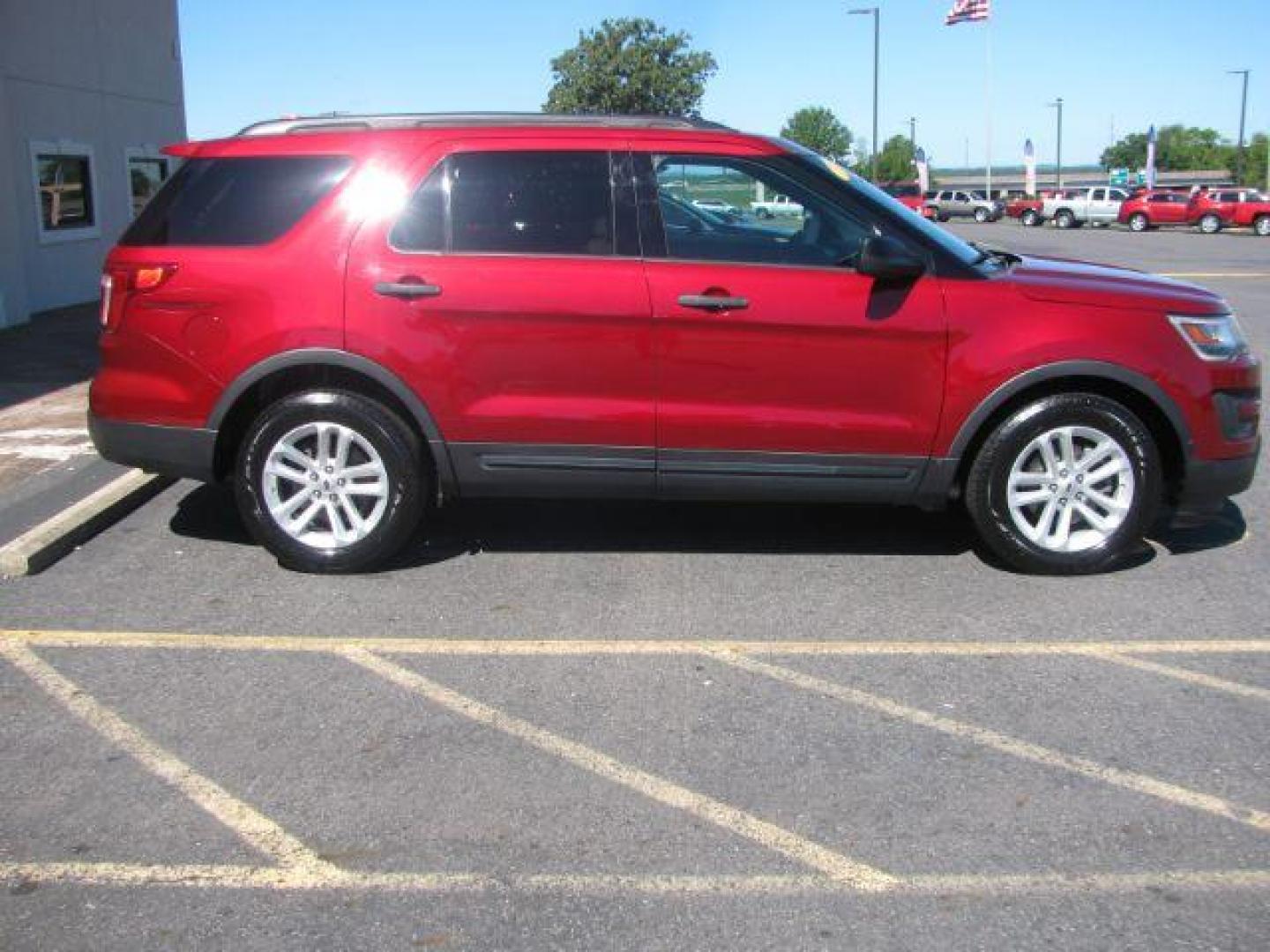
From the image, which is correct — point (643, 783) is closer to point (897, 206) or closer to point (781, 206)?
point (781, 206)

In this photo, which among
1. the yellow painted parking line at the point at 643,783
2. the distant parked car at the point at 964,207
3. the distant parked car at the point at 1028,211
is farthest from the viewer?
the distant parked car at the point at 964,207

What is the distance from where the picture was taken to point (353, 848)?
3270 mm

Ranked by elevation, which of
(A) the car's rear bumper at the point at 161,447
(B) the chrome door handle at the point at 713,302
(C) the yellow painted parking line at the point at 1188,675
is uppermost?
(B) the chrome door handle at the point at 713,302

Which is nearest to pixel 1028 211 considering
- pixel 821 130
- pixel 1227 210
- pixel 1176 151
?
pixel 1227 210

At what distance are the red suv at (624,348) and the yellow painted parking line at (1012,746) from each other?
1161 mm

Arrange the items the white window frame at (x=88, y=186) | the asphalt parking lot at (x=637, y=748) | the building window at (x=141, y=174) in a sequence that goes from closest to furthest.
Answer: the asphalt parking lot at (x=637, y=748), the white window frame at (x=88, y=186), the building window at (x=141, y=174)

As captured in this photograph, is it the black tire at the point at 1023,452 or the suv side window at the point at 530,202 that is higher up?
the suv side window at the point at 530,202

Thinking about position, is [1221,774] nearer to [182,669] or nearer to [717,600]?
[717,600]

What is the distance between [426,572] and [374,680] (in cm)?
125

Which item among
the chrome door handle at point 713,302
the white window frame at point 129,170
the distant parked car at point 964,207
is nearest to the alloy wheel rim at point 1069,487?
the chrome door handle at point 713,302

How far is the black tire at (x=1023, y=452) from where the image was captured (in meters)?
5.32

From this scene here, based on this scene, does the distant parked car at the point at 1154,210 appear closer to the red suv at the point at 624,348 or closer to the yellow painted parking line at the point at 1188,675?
the red suv at the point at 624,348

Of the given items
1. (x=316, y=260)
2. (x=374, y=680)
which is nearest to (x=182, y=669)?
(x=374, y=680)

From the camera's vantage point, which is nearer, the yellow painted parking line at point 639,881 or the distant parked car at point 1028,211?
the yellow painted parking line at point 639,881
